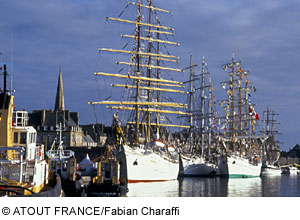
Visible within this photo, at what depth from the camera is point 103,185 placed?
36.5 meters

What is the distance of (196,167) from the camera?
92.1 m

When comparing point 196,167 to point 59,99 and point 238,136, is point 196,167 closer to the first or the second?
point 238,136

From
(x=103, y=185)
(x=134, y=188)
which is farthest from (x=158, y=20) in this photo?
(x=103, y=185)

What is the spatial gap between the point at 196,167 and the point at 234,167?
7.47 m

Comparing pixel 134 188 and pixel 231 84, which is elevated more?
Result: pixel 231 84

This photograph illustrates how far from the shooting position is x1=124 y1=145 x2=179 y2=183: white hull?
190ft

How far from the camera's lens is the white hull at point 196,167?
9051 centimetres

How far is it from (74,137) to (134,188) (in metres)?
59.6

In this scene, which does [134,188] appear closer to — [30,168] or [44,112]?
[30,168]

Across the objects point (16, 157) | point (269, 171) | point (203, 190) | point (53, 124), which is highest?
point (53, 124)

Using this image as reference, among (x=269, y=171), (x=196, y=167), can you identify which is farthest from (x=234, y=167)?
(x=269, y=171)

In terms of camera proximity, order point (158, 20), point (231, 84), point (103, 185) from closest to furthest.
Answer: point (103, 185)
point (158, 20)
point (231, 84)

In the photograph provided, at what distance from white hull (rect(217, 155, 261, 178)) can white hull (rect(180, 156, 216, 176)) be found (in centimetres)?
278
